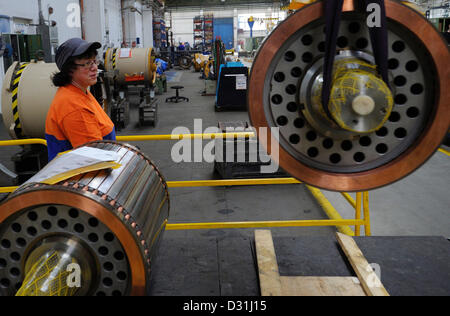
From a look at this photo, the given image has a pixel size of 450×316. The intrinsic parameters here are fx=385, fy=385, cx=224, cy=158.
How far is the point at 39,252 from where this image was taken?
110 centimetres

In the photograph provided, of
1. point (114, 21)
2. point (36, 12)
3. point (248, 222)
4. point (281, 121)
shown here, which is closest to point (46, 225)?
point (281, 121)

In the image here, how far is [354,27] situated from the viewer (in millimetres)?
1140

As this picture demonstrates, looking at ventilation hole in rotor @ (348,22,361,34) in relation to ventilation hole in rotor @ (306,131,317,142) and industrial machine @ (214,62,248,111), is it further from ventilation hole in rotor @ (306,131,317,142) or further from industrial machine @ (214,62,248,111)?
industrial machine @ (214,62,248,111)

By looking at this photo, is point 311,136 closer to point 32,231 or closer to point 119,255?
point 119,255

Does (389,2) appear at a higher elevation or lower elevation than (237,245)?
higher

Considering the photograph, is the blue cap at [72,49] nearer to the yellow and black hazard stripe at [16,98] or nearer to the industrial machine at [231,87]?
the yellow and black hazard stripe at [16,98]

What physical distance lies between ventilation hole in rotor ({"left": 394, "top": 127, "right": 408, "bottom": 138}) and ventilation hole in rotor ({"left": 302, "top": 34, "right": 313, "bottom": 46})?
0.38 m

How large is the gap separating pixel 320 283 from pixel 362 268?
206mm

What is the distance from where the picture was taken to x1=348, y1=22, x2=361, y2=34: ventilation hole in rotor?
1.14 m

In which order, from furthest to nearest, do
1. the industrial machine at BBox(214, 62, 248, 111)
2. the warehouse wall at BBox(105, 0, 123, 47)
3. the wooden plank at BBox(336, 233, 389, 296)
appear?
the warehouse wall at BBox(105, 0, 123, 47) → the industrial machine at BBox(214, 62, 248, 111) → the wooden plank at BBox(336, 233, 389, 296)

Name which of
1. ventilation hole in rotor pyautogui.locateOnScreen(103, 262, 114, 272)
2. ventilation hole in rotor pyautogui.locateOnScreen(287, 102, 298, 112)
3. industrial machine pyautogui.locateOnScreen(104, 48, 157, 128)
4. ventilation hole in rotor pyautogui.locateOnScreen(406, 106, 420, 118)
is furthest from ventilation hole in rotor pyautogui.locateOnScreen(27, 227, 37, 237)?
industrial machine pyautogui.locateOnScreen(104, 48, 157, 128)

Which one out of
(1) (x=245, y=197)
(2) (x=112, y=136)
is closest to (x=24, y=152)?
(1) (x=245, y=197)

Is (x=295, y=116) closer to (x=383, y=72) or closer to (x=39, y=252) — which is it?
(x=383, y=72)

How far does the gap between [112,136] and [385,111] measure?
151 cm
